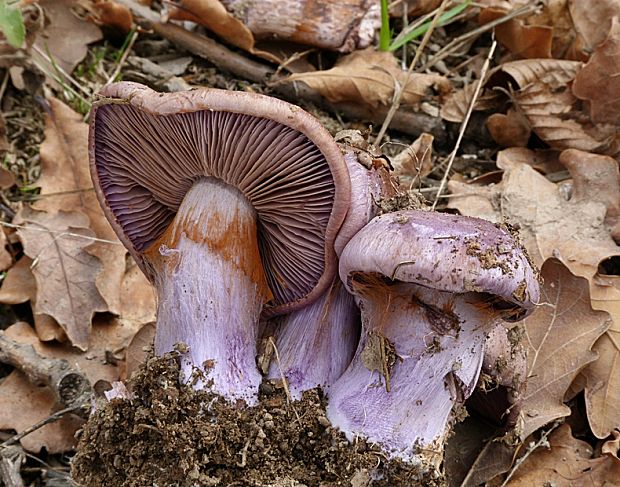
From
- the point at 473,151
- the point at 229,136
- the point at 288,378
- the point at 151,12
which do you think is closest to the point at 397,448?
the point at 288,378

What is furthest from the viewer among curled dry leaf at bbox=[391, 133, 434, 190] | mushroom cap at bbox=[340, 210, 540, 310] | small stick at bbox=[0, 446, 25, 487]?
curled dry leaf at bbox=[391, 133, 434, 190]

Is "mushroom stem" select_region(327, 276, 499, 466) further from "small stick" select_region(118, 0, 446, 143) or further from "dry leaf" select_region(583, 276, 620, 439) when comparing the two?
"small stick" select_region(118, 0, 446, 143)

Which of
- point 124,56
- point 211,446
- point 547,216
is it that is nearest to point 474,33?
point 547,216

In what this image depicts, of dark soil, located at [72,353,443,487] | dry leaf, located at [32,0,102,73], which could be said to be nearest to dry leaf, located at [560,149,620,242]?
dark soil, located at [72,353,443,487]

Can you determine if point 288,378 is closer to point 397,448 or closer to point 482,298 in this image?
point 397,448

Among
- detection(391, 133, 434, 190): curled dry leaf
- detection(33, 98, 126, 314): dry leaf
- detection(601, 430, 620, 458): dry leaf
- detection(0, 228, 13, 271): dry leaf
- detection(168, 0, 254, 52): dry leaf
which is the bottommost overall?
detection(0, 228, 13, 271): dry leaf

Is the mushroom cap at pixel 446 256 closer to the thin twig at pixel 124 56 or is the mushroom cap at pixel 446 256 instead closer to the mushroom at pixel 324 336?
the mushroom at pixel 324 336
